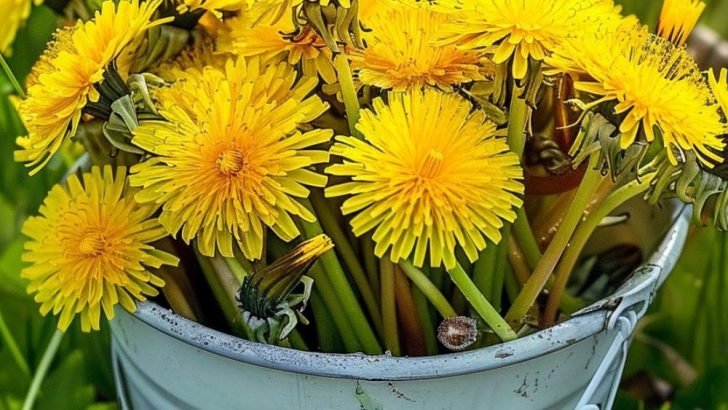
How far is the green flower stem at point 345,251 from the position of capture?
1.43ft

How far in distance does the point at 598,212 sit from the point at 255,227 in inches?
6.9

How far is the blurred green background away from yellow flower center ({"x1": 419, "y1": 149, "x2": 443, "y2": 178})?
0.37 m

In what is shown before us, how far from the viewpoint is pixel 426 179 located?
37cm

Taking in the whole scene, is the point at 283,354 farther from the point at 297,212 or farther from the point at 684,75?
the point at 684,75

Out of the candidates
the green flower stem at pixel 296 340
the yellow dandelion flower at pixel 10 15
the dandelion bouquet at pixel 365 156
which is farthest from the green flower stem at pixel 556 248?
the yellow dandelion flower at pixel 10 15

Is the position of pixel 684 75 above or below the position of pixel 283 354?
above

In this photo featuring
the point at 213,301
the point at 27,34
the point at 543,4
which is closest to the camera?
the point at 543,4

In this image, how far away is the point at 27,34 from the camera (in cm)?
80

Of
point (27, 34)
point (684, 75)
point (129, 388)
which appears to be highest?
point (27, 34)

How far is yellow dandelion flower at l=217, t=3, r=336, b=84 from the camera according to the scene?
41 centimetres

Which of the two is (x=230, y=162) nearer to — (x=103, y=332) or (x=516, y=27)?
(x=516, y=27)

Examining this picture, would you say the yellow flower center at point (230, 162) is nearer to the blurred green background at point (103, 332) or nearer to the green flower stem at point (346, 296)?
the green flower stem at point (346, 296)

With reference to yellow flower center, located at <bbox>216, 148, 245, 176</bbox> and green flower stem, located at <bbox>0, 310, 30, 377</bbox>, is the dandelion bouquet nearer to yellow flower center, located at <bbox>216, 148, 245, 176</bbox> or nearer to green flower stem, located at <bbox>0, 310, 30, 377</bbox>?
yellow flower center, located at <bbox>216, 148, 245, 176</bbox>

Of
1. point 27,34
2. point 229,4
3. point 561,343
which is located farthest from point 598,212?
point 27,34
